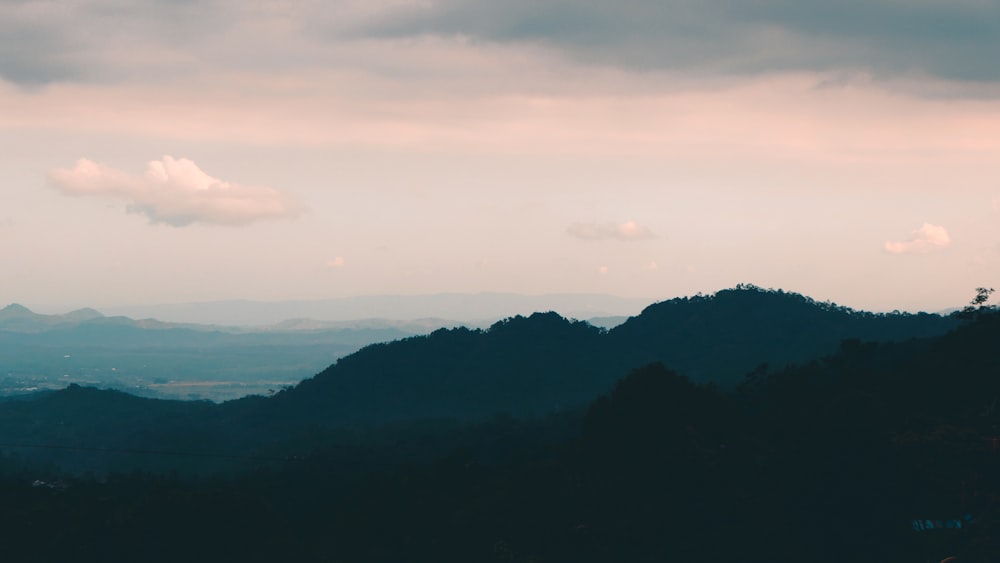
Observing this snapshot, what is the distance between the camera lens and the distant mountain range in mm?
155750

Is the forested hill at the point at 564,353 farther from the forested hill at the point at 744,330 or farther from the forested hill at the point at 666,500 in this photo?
the forested hill at the point at 666,500

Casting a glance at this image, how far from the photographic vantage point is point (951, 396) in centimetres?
8012

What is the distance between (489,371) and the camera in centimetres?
17775

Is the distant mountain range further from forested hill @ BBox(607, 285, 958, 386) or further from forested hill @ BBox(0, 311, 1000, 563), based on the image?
forested hill @ BBox(0, 311, 1000, 563)

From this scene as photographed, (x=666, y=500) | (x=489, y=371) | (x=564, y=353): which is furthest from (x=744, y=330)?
(x=666, y=500)

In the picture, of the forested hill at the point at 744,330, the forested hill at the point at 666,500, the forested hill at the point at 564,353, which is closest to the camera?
the forested hill at the point at 666,500

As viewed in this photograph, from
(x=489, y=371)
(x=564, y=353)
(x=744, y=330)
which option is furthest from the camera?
(x=564, y=353)

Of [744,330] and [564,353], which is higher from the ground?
[744,330]

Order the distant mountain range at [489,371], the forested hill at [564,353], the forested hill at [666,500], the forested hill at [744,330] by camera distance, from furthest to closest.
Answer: the forested hill at [564,353]
the distant mountain range at [489,371]
the forested hill at [744,330]
the forested hill at [666,500]

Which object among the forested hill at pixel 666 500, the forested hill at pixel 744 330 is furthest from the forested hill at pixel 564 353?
the forested hill at pixel 666 500

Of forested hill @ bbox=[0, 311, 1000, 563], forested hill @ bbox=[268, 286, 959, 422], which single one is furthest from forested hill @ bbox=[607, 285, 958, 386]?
forested hill @ bbox=[0, 311, 1000, 563]

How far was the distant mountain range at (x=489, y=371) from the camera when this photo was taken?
511 ft

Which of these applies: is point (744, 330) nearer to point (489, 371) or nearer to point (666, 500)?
point (489, 371)

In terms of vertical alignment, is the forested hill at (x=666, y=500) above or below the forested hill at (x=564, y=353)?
below
